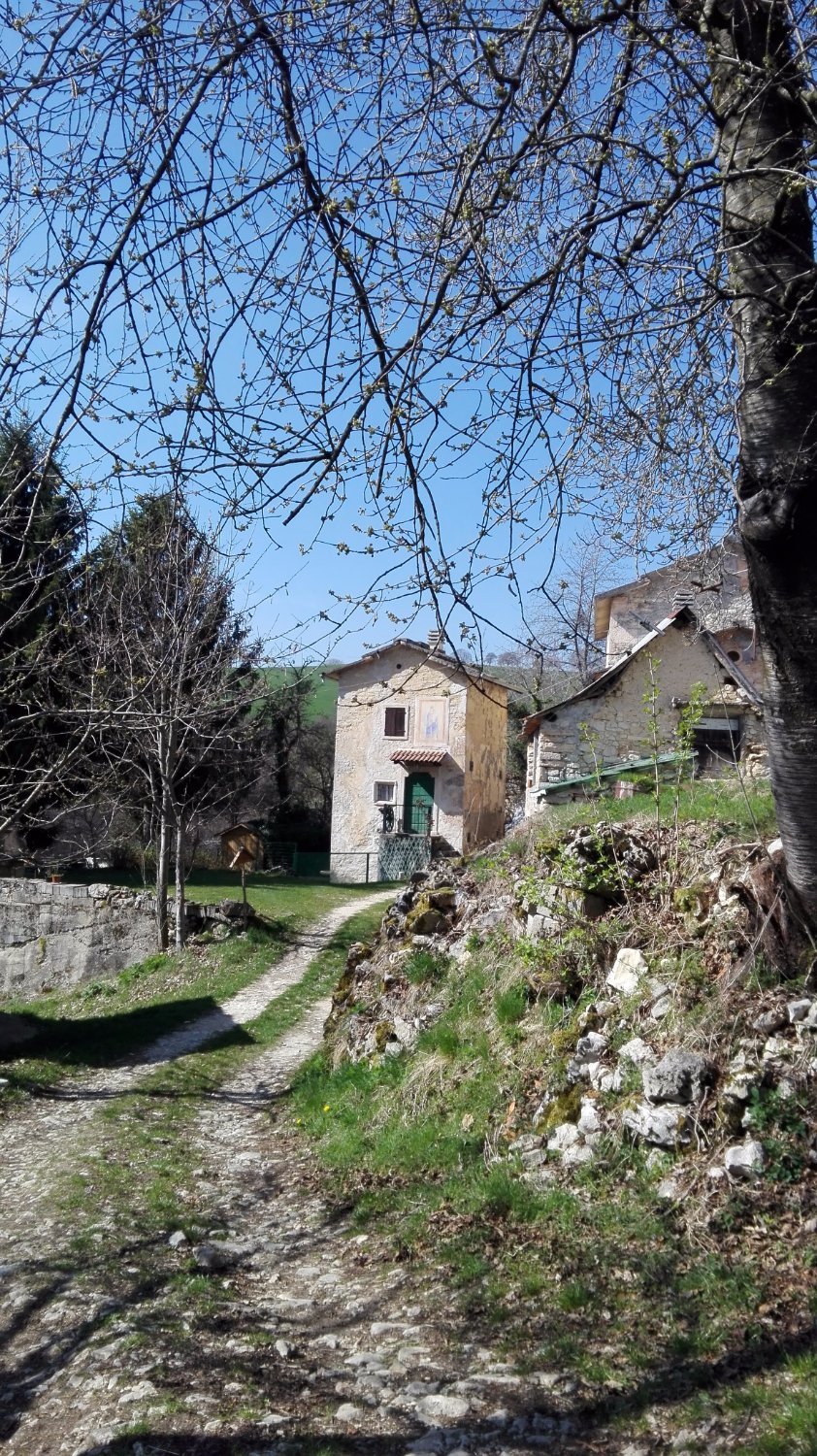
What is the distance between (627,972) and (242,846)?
3113cm

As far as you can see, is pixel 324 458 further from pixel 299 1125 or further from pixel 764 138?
pixel 299 1125

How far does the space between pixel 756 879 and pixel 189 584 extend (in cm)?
1255

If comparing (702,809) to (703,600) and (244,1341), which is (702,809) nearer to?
(703,600)

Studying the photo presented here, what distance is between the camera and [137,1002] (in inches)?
645

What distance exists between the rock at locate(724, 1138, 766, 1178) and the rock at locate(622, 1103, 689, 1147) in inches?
13.8

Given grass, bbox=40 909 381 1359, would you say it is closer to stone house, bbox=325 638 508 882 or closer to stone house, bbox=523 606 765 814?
stone house, bbox=523 606 765 814

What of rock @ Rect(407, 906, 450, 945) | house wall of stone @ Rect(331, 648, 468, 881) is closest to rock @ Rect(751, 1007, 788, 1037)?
rock @ Rect(407, 906, 450, 945)

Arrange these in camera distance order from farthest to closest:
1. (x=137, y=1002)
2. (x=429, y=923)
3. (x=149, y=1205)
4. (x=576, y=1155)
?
(x=137, y=1002)
(x=429, y=923)
(x=149, y=1205)
(x=576, y=1155)

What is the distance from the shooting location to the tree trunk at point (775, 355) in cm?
410

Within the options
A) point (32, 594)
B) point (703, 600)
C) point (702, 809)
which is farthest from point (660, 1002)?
point (703, 600)

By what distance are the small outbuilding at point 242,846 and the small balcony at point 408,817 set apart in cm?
460

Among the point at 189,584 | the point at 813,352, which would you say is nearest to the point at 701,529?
the point at 813,352

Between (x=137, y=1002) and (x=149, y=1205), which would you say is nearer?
(x=149, y=1205)

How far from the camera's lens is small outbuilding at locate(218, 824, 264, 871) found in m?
36.5
